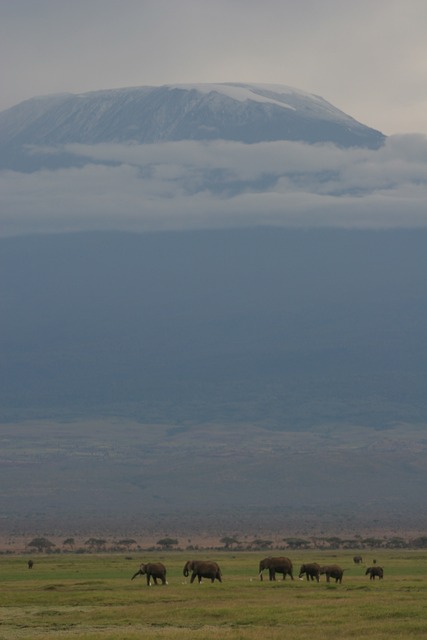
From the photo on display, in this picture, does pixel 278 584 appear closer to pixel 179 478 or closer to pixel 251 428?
pixel 179 478

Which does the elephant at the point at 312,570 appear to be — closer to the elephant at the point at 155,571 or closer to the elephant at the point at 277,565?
the elephant at the point at 277,565

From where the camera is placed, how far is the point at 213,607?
32094 millimetres

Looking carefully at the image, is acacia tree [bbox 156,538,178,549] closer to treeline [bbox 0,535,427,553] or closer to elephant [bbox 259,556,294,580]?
treeline [bbox 0,535,427,553]

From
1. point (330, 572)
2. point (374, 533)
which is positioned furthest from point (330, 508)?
point (330, 572)

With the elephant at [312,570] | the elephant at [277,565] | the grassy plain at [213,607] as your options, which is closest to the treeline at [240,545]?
the grassy plain at [213,607]

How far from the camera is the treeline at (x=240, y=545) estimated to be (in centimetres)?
7225

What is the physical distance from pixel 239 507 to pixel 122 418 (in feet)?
256

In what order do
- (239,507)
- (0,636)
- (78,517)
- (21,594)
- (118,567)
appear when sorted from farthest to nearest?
(239,507) → (78,517) → (118,567) → (21,594) → (0,636)

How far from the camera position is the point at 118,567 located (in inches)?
2106

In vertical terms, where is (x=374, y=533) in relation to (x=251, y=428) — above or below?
below

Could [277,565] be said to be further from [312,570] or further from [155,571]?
[155,571]

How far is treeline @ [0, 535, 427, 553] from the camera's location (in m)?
72.2

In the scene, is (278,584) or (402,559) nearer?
(278,584)

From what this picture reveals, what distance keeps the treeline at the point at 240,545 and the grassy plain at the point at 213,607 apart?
23739 millimetres
